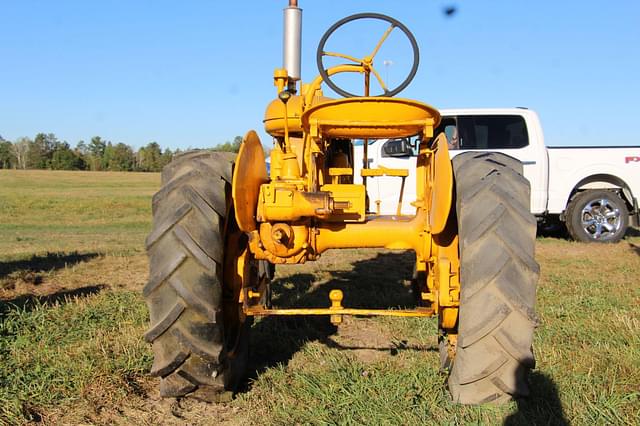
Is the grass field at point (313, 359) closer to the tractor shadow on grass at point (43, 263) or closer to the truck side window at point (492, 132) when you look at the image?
the tractor shadow on grass at point (43, 263)

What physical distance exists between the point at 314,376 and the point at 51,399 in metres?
1.61

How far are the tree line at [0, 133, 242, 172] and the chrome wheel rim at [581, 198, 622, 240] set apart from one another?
255ft

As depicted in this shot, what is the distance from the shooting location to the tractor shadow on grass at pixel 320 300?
429cm

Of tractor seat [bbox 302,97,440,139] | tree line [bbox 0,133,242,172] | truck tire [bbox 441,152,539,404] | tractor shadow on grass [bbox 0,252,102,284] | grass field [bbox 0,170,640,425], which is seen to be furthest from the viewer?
tree line [bbox 0,133,242,172]

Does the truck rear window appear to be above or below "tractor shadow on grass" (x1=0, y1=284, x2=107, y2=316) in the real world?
above

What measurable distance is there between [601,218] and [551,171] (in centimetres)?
139

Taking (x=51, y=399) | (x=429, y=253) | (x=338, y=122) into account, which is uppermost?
(x=338, y=122)

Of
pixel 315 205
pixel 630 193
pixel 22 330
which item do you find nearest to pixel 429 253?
pixel 315 205

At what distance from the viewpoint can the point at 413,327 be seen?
15.7ft

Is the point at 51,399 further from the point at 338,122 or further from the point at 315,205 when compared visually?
the point at 338,122

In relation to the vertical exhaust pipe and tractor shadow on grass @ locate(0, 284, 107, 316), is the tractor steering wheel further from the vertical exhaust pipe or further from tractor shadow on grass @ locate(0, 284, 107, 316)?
tractor shadow on grass @ locate(0, 284, 107, 316)

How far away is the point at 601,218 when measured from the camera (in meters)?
11.0

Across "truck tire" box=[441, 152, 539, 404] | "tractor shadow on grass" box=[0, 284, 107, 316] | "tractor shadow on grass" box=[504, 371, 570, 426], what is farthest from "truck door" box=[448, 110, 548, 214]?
"truck tire" box=[441, 152, 539, 404]

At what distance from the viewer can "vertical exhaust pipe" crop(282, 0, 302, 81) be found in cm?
450
